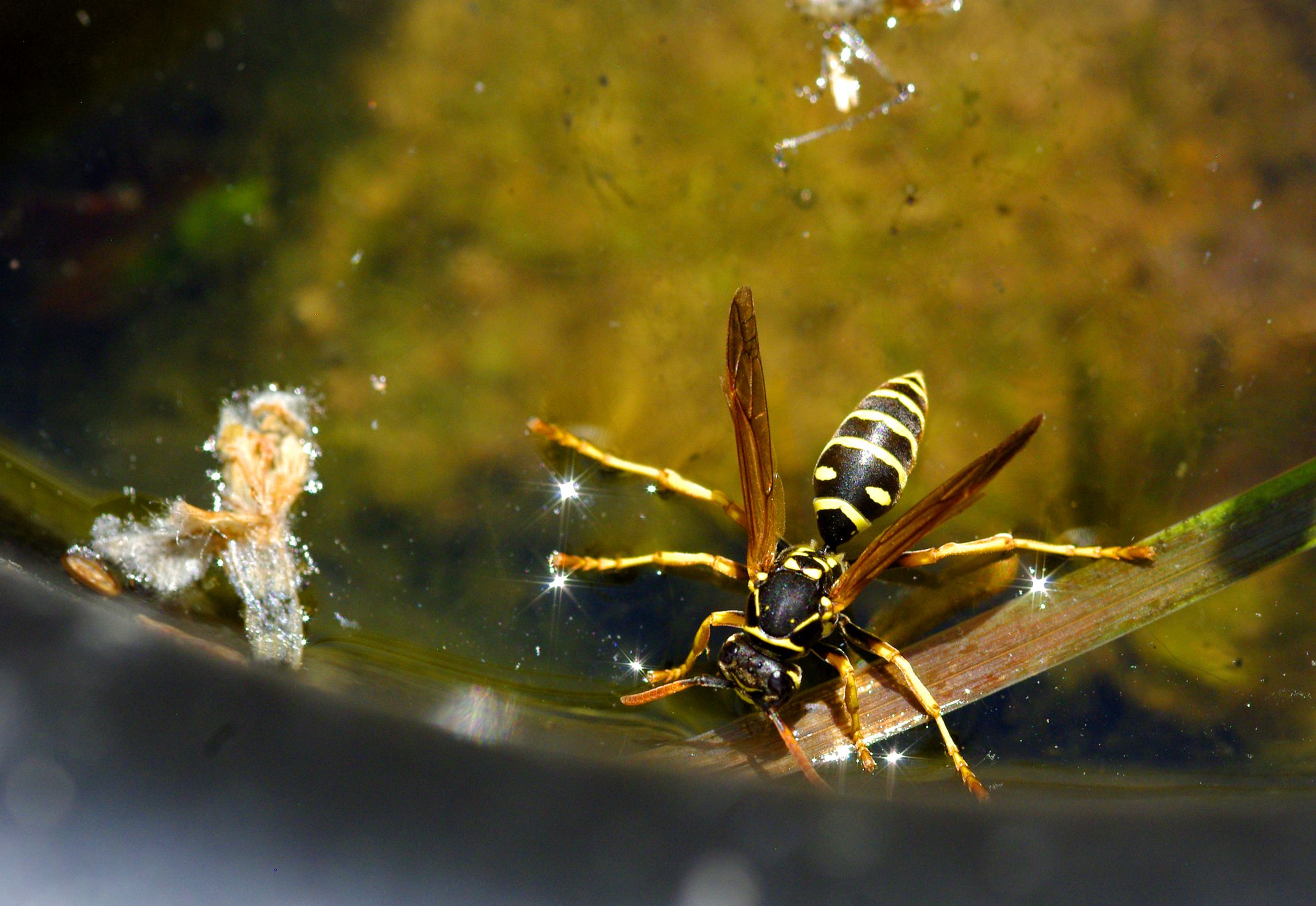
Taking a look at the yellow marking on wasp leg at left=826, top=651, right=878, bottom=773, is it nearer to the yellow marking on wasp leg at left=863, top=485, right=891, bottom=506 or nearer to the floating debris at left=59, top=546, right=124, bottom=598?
the yellow marking on wasp leg at left=863, top=485, right=891, bottom=506

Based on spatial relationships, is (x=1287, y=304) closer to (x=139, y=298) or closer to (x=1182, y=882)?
(x=1182, y=882)

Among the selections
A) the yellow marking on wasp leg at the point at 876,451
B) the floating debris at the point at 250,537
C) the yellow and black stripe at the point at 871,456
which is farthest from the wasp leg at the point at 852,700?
the floating debris at the point at 250,537

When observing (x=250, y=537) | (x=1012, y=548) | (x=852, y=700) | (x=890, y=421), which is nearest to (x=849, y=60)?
(x=890, y=421)

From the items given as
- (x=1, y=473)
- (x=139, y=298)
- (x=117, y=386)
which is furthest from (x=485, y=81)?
(x=1, y=473)

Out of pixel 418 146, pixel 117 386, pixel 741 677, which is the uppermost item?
pixel 418 146

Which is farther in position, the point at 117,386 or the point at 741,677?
the point at 117,386

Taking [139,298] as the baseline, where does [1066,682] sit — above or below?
below
